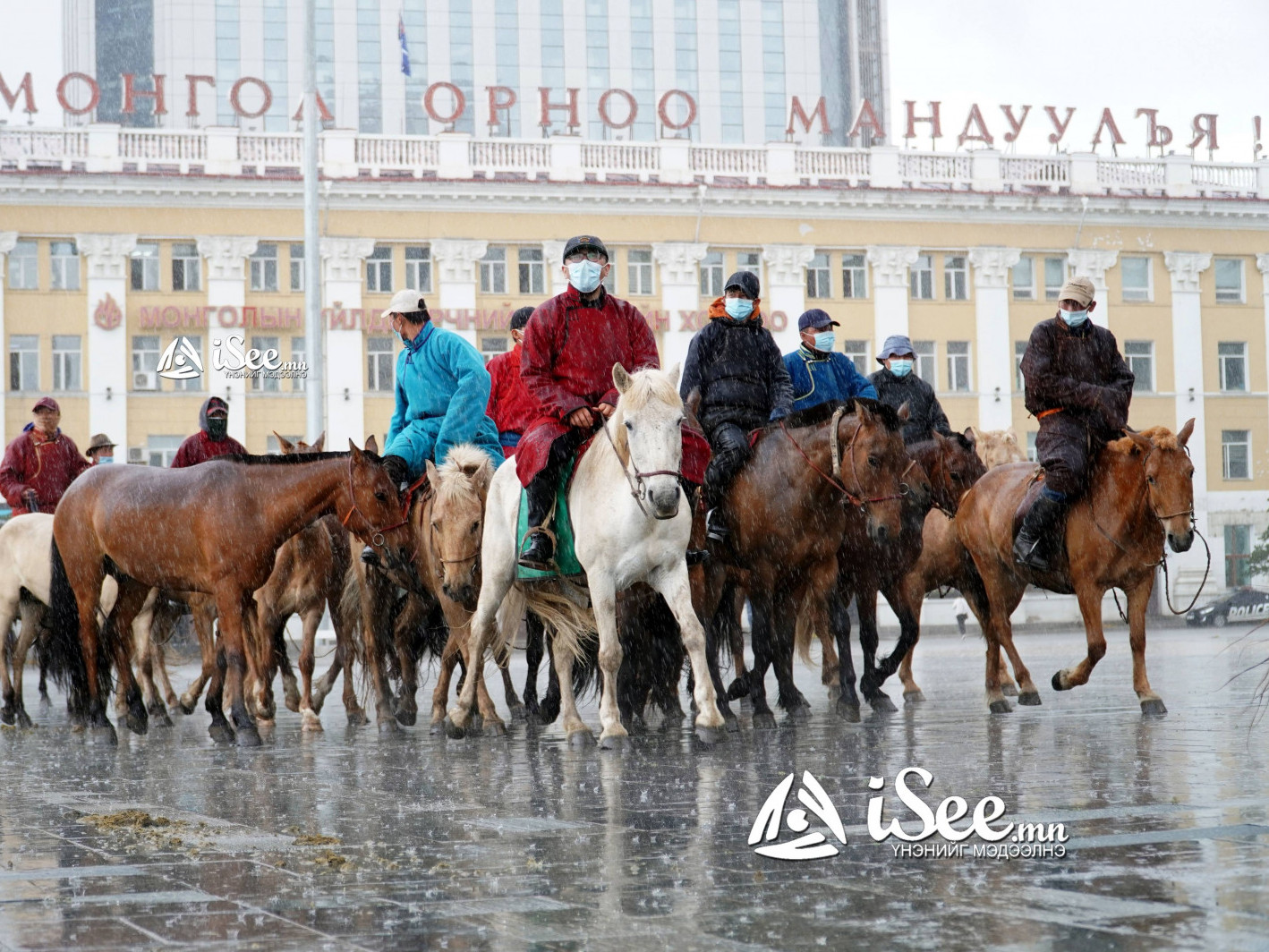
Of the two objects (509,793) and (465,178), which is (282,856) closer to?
(509,793)

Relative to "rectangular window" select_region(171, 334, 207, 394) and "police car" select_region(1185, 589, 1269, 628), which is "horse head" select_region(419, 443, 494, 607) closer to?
"police car" select_region(1185, 589, 1269, 628)

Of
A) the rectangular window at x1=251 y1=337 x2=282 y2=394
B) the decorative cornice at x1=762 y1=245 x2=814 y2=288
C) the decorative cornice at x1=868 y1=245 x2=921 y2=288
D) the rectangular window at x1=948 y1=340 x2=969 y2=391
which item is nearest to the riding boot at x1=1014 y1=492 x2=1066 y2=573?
the rectangular window at x1=251 y1=337 x2=282 y2=394

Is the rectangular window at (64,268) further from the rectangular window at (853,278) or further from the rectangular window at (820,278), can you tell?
the rectangular window at (853,278)

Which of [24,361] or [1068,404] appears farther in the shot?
[24,361]

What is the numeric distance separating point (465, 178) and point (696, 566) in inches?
1686

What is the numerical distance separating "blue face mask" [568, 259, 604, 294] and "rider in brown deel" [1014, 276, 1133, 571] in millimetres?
3132

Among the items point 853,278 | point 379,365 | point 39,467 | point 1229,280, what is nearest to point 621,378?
point 39,467

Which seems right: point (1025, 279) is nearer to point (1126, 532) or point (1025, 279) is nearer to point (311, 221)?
point (311, 221)

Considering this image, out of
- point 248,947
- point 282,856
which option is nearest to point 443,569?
point 282,856

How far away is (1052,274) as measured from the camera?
189ft

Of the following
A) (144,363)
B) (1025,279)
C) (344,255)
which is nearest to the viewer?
(144,363)

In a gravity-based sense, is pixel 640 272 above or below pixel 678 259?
below

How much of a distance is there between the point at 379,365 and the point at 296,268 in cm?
375

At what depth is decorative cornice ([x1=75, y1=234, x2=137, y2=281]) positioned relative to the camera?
5062cm
